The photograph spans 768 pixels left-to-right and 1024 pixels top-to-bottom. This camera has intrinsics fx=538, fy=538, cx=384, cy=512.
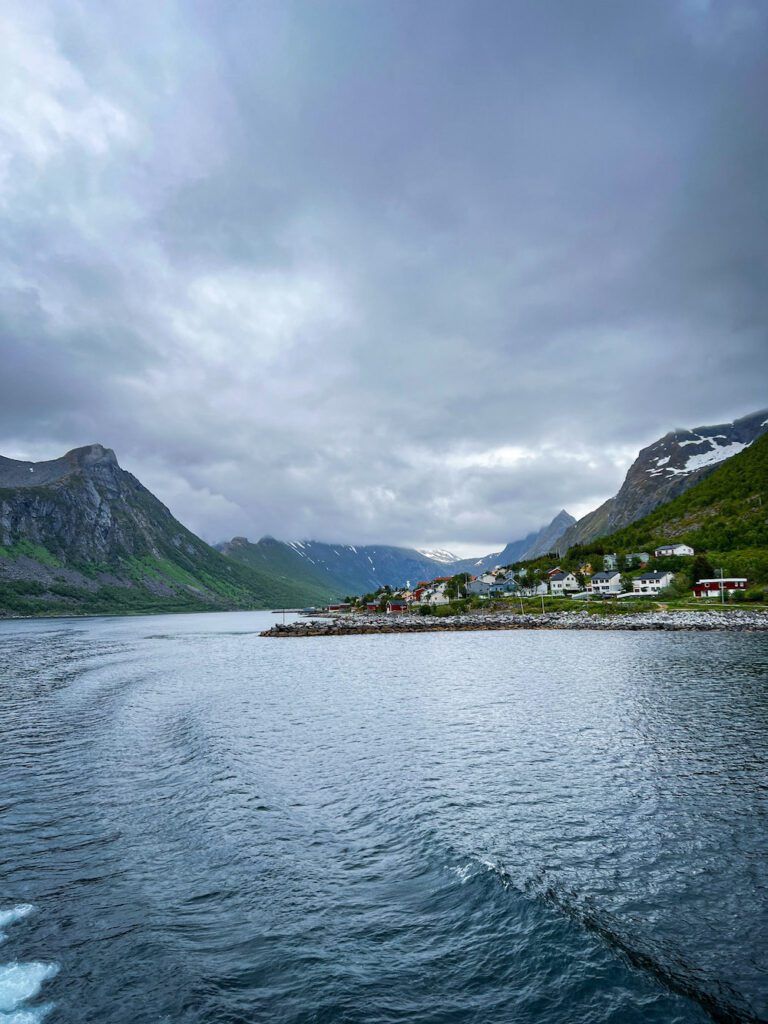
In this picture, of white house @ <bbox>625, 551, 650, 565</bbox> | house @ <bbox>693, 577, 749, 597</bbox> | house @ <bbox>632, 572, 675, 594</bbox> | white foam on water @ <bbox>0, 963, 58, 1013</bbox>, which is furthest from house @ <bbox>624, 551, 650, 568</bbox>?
white foam on water @ <bbox>0, 963, 58, 1013</bbox>

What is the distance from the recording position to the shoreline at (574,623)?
9593 cm

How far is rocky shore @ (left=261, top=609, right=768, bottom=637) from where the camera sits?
96350 millimetres

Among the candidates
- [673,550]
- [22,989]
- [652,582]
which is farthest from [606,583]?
[22,989]

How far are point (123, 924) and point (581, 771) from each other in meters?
19.9

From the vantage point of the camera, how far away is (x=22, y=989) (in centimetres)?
1183

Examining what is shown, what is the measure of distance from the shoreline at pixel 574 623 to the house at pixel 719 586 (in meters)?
24.4

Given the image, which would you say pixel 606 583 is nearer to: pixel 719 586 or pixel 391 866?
pixel 719 586

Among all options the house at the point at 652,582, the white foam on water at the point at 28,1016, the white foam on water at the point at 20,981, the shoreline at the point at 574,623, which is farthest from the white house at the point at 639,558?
the white foam on water at the point at 28,1016

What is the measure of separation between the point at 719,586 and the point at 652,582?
86.1ft

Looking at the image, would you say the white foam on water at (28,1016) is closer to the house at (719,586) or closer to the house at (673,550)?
the house at (719,586)

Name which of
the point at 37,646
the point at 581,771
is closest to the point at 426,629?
the point at 37,646

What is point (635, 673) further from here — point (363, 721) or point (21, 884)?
point (21, 884)

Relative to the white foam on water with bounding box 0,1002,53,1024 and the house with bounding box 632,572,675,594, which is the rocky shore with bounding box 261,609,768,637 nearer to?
the house with bounding box 632,572,675,594

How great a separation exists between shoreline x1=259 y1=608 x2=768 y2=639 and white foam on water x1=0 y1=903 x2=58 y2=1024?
99668mm
